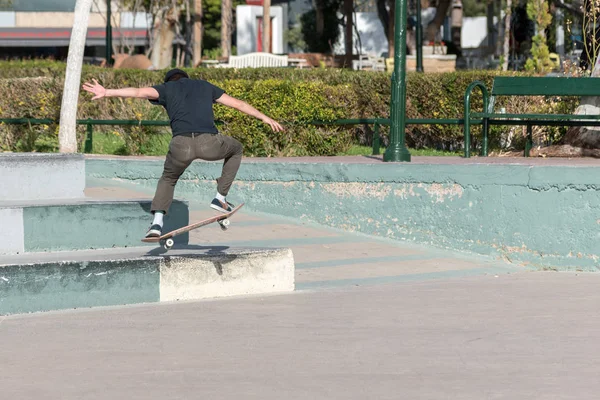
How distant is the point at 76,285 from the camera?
9.09 m

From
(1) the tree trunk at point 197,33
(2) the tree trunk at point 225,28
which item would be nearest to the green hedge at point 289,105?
(1) the tree trunk at point 197,33

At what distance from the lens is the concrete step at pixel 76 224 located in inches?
387

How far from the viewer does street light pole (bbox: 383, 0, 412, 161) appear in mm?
13344

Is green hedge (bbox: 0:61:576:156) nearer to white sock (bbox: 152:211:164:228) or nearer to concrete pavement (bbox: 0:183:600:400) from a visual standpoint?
concrete pavement (bbox: 0:183:600:400)

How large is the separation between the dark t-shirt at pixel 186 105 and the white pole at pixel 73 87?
607 cm

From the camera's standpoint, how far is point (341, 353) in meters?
7.64

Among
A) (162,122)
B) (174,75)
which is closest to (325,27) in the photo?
(162,122)

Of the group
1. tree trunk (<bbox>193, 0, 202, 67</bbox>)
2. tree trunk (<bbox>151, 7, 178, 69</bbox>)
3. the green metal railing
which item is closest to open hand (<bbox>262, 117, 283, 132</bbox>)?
the green metal railing

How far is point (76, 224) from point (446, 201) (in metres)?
4.26

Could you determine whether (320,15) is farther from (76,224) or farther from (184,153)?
(184,153)

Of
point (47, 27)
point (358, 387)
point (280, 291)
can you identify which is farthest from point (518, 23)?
point (358, 387)

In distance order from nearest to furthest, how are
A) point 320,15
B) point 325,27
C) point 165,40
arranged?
point 165,40
point 320,15
point 325,27

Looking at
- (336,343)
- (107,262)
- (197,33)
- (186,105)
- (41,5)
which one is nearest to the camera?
(336,343)

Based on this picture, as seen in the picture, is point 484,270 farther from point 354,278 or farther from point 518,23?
point 518,23
